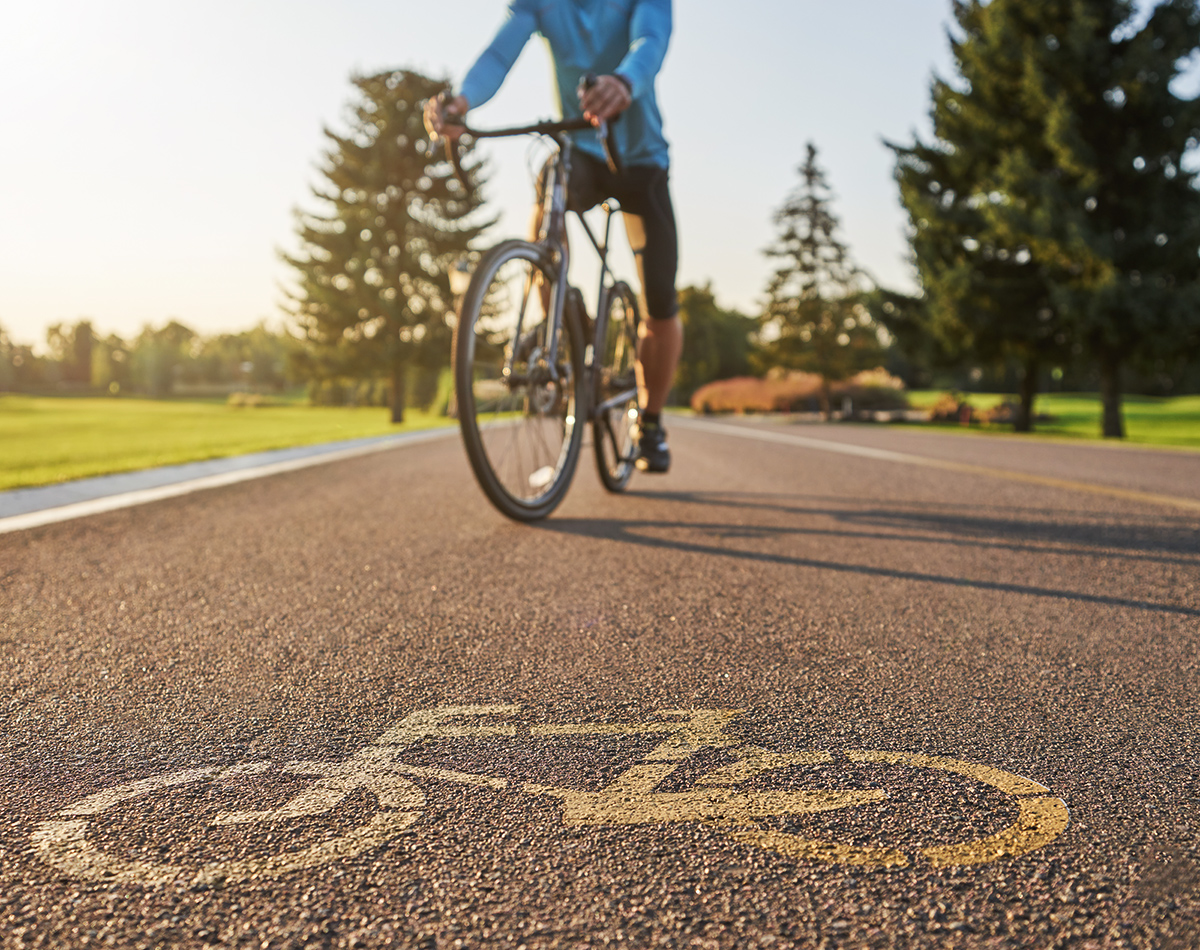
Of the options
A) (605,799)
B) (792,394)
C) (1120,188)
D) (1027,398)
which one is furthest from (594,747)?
(792,394)

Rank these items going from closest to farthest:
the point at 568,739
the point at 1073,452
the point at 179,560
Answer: the point at 568,739, the point at 179,560, the point at 1073,452

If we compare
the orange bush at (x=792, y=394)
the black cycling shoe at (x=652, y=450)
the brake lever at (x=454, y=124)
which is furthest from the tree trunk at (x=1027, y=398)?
the brake lever at (x=454, y=124)

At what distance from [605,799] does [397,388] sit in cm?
3471

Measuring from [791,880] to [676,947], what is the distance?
0.17 metres

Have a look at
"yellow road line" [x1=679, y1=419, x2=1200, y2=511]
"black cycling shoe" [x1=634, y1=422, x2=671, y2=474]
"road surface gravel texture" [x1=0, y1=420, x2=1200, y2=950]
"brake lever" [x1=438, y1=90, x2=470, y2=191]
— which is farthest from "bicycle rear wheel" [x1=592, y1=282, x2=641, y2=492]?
"yellow road line" [x1=679, y1=419, x2=1200, y2=511]

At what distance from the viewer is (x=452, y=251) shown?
36.3 meters

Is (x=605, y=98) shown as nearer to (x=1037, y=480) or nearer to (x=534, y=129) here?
(x=534, y=129)

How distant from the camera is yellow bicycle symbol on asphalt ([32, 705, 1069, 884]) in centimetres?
100

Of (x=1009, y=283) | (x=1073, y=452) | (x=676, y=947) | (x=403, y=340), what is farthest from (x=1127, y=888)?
(x=403, y=340)

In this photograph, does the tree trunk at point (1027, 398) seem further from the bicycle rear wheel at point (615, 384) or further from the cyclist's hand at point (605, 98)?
the cyclist's hand at point (605, 98)

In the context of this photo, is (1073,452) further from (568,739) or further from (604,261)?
(568,739)

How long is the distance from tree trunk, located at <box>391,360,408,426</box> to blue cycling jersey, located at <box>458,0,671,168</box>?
2923cm

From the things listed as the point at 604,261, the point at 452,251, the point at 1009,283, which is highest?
the point at 452,251

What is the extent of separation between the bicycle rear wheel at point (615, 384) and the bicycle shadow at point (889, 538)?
741 mm
